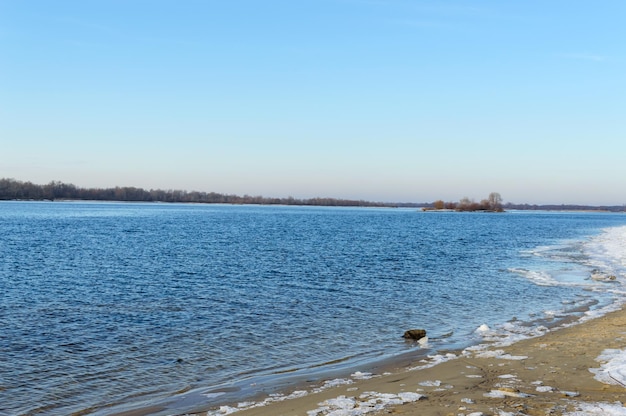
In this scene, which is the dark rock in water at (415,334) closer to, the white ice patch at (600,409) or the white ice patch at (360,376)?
the white ice patch at (360,376)

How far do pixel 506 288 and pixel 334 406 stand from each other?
1826 centimetres

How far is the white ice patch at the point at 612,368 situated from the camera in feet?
32.2

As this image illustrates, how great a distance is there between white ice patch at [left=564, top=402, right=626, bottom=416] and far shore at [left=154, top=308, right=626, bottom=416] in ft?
0.04

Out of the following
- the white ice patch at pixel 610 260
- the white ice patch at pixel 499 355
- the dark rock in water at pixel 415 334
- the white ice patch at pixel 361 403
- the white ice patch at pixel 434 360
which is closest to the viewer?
the white ice patch at pixel 361 403

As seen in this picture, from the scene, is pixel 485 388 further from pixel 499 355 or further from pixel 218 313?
pixel 218 313

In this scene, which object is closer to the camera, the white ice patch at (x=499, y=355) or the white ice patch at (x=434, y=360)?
the white ice patch at (x=434, y=360)

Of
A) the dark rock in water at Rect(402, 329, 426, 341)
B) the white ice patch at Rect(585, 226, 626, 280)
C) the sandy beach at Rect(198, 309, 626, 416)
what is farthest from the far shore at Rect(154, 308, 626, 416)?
the white ice patch at Rect(585, 226, 626, 280)

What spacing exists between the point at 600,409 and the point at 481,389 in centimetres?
209

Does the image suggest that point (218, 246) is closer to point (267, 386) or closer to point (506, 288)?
point (506, 288)

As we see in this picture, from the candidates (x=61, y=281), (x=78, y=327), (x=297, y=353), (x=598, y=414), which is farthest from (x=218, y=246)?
(x=598, y=414)

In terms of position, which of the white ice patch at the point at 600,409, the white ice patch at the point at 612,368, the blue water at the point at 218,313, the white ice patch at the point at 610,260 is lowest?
the blue water at the point at 218,313

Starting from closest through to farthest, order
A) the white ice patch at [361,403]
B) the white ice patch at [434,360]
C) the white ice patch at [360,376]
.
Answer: the white ice patch at [361,403]
the white ice patch at [360,376]
the white ice patch at [434,360]

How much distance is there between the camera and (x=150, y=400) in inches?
408

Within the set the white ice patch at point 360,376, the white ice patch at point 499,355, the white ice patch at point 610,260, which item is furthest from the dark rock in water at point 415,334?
the white ice patch at point 610,260
